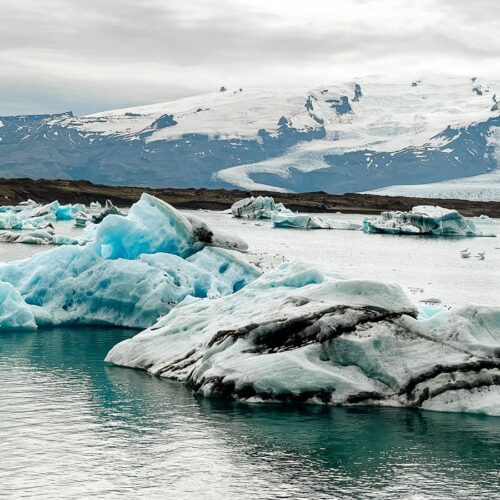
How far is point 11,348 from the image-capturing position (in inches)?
931

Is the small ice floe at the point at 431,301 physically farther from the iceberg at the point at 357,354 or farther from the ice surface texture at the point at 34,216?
the ice surface texture at the point at 34,216

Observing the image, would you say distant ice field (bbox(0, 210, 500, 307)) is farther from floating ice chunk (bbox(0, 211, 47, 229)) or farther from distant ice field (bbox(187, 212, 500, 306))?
floating ice chunk (bbox(0, 211, 47, 229))

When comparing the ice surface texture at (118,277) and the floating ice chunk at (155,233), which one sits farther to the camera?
the floating ice chunk at (155,233)

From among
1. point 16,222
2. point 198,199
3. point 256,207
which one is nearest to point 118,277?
point 16,222

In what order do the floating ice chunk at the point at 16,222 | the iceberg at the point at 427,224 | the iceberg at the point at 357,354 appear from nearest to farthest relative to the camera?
the iceberg at the point at 357,354, the floating ice chunk at the point at 16,222, the iceberg at the point at 427,224

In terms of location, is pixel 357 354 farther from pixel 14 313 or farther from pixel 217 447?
pixel 14 313

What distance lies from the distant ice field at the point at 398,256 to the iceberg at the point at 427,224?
225 cm

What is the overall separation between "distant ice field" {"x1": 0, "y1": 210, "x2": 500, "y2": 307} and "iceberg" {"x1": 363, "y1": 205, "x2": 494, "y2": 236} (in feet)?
7.38

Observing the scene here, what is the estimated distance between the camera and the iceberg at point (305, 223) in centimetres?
9294

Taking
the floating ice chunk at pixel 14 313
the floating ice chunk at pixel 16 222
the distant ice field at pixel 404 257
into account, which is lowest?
the distant ice field at pixel 404 257

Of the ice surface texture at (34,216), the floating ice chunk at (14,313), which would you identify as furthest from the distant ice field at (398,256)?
the floating ice chunk at (14,313)

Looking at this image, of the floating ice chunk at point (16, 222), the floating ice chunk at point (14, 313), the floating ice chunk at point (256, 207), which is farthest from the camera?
the floating ice chunk at point (256, 207)

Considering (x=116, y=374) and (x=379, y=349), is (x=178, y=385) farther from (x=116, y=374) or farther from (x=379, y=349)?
(x=379, y=349)

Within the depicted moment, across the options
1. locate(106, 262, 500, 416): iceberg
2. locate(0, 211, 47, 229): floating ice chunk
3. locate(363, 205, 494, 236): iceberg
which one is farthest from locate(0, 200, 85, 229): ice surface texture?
locate(106, 262, 500, 416): iceberg
